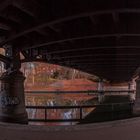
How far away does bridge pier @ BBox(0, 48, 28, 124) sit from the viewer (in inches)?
742

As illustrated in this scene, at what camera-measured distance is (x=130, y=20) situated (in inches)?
582

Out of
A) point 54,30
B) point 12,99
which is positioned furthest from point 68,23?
point 12,99

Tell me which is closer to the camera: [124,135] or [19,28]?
[124,135]

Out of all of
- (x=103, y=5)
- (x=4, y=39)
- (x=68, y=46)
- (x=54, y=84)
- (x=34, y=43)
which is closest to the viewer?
(x=103, y=5)

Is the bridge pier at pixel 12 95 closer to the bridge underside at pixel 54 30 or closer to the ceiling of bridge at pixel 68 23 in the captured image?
the bridge underside at pixel 54 30

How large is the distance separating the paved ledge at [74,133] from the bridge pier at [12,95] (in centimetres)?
767

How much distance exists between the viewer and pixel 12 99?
63.8ft

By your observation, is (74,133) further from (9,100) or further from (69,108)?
(9,100)

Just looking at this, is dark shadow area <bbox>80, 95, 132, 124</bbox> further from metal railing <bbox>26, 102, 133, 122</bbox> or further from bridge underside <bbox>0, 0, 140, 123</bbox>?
bridge underside <bbox>0, 0, 140, 123</bbox>

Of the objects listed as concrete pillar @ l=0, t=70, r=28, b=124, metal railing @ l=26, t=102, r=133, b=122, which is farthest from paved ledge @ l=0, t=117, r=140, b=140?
metal railing @ l=26, t=102, r=133, b=122

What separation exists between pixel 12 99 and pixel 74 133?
9959 mm

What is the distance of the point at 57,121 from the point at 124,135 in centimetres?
977

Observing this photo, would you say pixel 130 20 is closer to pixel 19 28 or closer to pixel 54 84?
pixel 19 28

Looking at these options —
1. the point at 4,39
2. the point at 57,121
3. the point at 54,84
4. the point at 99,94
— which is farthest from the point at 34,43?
the point at 54,84
